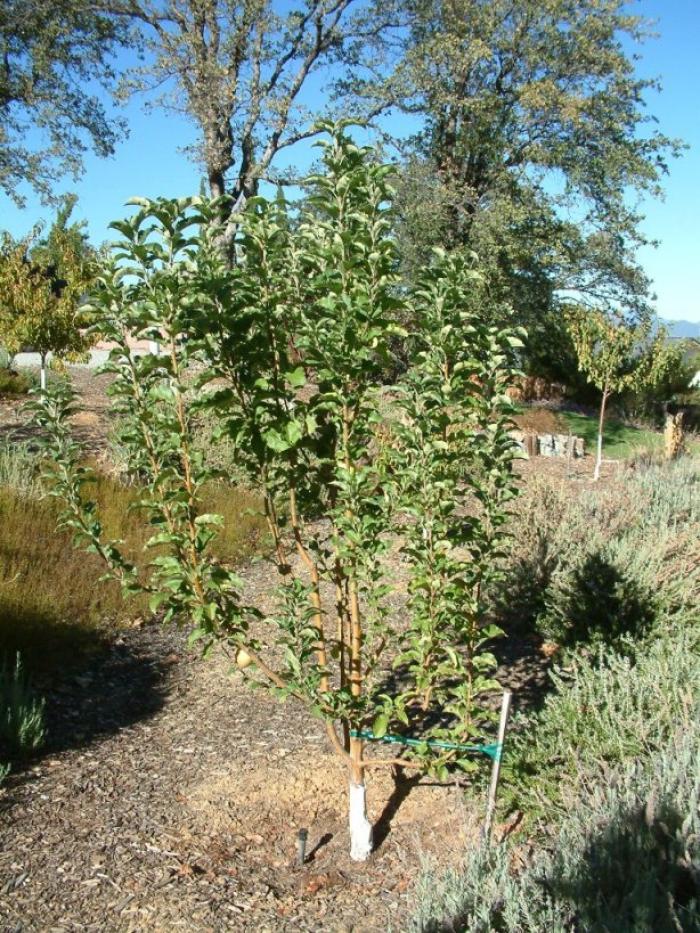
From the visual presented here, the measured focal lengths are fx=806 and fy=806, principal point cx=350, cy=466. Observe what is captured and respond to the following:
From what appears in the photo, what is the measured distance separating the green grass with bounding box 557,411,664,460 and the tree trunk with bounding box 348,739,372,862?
1298cm

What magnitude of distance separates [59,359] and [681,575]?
38.4 feet

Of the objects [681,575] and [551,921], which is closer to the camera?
[551,921]

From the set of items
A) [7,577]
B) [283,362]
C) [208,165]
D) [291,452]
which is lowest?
[7,577]

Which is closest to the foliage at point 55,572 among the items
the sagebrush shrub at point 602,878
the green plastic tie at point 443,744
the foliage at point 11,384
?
the green plastic tie at point 443,744

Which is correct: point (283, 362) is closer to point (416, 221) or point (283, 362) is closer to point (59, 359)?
point (59, 359)

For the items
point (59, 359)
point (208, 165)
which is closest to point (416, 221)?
point (208, 165)

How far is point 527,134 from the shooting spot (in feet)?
61.3

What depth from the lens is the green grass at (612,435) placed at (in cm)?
1597

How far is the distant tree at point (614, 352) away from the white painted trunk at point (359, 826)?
977 centimetres

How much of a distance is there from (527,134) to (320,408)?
714 inches

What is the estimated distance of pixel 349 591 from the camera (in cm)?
294

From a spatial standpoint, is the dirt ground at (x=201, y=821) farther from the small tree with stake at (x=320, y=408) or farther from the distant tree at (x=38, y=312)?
the distant tree at (x=38, y=312)

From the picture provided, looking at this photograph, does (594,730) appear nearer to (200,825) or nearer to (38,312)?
(200,825)

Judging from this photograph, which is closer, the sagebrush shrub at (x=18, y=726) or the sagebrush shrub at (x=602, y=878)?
the sagebrush shrub at (x=602, y=878)
